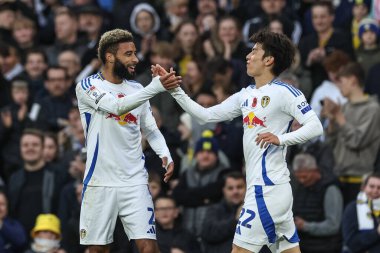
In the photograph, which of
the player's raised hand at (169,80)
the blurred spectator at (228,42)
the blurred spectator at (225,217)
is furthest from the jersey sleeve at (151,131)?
the blurred spectator at (228,42)

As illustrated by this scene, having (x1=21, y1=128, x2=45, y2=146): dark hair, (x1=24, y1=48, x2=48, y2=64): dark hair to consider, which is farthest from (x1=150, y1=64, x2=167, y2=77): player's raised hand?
(x1=24, y1=48, x2=48, y2=64): dark hair

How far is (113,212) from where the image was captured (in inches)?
482

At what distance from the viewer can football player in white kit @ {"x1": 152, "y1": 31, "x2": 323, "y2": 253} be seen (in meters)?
11.6

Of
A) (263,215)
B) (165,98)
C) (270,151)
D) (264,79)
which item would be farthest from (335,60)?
(263,215)

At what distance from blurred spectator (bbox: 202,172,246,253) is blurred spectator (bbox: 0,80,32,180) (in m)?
4.07

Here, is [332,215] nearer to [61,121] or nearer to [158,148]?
[158,148]

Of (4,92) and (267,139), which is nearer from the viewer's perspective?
(267,139)

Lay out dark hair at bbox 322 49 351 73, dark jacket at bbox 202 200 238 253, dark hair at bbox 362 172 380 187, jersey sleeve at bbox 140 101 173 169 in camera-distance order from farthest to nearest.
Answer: dark hair at bbox 322 49 351 73 → dark jacket at bbox 202 200 238 253 → dark hair at bbox 362 172 380 187 → jersey sleeve at bbox 140 101 173 169

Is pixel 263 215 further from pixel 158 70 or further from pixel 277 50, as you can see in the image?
pixel 158 70

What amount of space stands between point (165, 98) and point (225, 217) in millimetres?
3164

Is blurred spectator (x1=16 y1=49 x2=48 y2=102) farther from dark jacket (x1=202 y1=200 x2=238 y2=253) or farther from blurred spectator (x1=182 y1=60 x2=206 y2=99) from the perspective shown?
dark jacket (x1=202 y1=200 x2=238 y2=253)

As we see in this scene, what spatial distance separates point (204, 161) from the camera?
16281 mm

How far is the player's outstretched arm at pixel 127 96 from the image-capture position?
1184 centimetres

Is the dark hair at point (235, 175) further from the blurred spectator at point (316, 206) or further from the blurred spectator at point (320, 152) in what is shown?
the blurred spectator at point (320, 152)
